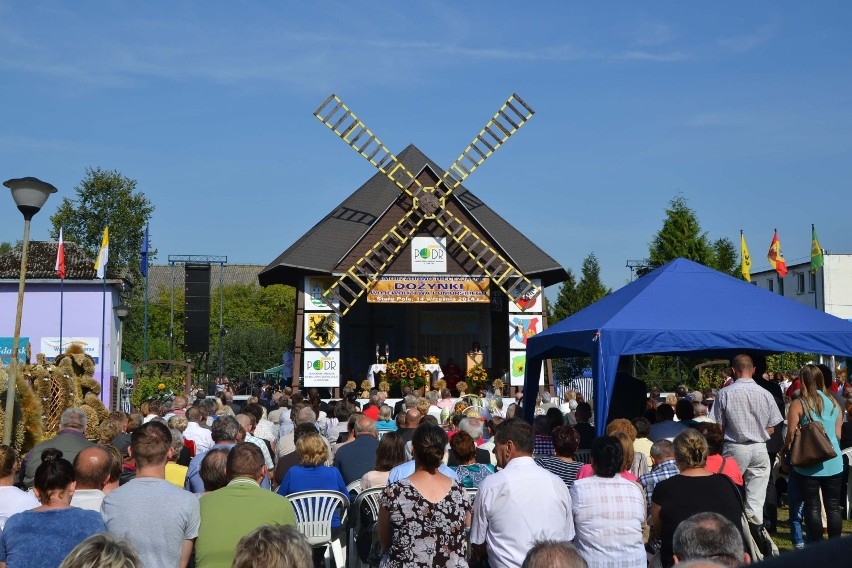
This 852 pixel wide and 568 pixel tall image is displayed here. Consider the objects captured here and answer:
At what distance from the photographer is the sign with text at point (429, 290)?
3050 centimetres

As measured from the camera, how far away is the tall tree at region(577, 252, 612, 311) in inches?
2447

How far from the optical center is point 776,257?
3900 centimetres

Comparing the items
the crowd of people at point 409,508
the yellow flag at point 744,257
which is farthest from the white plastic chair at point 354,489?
the yellow flag at point 744,257

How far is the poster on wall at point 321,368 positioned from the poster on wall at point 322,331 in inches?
9.2

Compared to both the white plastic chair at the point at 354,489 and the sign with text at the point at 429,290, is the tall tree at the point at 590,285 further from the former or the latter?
the white plastic chair at the point at 354,489

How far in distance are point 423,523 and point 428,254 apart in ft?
84.4

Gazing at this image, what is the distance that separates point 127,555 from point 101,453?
270cm

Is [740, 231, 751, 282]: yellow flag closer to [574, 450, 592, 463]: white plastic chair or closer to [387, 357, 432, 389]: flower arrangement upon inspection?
[387, 357, 432, 389]: flower arrangement

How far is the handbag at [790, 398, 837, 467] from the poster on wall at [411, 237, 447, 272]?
22.2 m

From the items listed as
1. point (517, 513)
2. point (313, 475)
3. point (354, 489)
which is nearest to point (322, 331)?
point (354, 489)

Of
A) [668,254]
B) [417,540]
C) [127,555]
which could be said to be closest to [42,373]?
[417,540]

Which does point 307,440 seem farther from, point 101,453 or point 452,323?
point 452,323

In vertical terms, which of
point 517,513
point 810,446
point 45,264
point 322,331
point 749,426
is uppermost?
point 45,264

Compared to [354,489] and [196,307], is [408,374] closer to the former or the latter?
[196,307]
